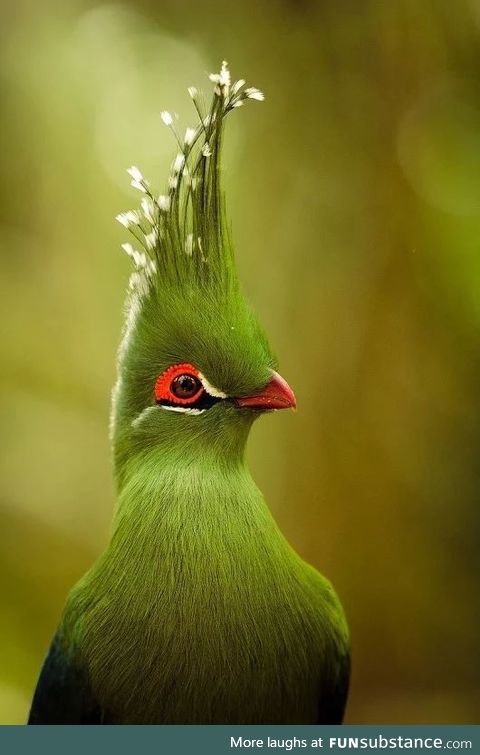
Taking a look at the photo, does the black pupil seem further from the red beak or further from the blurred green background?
the blurred green background

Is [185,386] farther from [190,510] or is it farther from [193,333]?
[190,510]

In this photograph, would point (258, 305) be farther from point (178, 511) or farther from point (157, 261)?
point (178, 511)

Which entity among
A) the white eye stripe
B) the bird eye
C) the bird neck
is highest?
the bird eye

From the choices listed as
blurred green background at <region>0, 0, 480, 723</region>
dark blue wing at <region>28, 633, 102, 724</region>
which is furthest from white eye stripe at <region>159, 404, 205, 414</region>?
blurred green background at <region>0, 0, 480, 723</region>

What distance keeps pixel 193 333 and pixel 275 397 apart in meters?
0.18

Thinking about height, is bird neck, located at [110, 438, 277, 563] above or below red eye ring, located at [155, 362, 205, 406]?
below

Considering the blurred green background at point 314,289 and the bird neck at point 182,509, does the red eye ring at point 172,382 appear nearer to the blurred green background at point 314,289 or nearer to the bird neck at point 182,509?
the bird neck at point 182,509

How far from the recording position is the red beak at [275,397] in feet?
4.30

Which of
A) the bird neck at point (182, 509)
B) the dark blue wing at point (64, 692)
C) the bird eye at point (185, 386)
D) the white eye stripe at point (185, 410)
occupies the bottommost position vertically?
the dark blue wing at point (64, 692)

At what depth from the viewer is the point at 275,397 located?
1.31 metres

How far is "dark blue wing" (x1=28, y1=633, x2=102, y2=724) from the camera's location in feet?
4.57

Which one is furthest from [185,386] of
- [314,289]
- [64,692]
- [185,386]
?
[314,289]

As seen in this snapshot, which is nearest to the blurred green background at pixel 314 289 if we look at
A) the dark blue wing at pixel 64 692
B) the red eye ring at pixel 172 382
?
the dark blue wing at pixel 64 692

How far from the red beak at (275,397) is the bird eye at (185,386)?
0.10 meters
